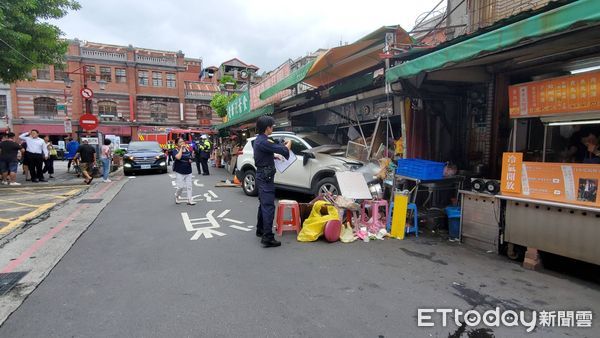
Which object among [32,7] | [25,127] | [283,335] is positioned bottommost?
[283,335]

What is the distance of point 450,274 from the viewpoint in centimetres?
413

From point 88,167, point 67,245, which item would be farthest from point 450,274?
point 88,167

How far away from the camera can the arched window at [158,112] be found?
134 feet

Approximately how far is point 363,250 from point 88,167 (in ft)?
36.9

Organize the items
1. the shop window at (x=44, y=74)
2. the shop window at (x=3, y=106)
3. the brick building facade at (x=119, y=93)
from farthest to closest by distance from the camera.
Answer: the shop window at (x=44, y=74) < the brick building facade at (x=119, y=93) < the shop window at (x=3, y=106)

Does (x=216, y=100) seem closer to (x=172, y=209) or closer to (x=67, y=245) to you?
(x=172, y=209)

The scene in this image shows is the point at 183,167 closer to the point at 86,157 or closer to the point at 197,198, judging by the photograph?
the point at 197,198

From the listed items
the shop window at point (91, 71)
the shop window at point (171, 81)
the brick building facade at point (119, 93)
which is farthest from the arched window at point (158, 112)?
the shop window at point (91, 71)

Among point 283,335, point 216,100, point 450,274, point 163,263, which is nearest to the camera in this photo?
point 283,335

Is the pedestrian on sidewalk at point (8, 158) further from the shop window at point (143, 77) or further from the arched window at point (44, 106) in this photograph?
the shop window at point (143, 77)

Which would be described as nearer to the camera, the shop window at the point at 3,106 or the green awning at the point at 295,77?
the green awning at the point at 295,77

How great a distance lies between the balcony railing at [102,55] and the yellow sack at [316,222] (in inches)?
1626

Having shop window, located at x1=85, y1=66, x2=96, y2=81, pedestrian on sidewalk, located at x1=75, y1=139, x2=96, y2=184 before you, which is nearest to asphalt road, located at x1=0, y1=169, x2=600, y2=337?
pedestrian on sidewalk, located at x1=75, y1=139, x2=96, y2=184

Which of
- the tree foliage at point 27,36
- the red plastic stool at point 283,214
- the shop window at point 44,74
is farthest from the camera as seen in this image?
the shop window at point 44,74
